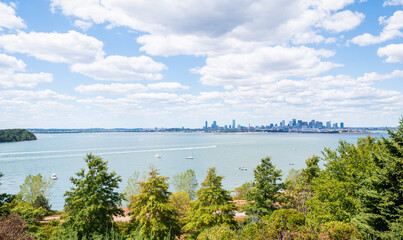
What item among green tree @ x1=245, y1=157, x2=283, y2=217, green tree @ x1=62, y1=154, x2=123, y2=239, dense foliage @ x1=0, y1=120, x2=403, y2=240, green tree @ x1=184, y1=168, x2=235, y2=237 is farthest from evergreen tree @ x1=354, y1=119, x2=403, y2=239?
green tree @ x1=62, y1=154, x2=123, y2=239

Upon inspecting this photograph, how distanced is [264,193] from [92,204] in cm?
1929

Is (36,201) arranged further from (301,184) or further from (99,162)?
(301,184)

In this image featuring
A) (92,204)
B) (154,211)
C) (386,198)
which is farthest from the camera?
(154,211)

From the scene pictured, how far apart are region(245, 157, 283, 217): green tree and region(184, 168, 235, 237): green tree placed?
19.9 feet

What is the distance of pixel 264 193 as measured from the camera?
1153 inches

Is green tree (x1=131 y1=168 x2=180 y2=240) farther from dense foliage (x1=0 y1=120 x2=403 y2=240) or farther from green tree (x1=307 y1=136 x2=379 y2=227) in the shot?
green tree (x1=307 y1=136 x2=379 y2=227)

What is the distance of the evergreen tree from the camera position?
45.3 ft

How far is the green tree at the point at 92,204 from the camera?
2020 cm

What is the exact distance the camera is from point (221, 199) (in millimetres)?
23922

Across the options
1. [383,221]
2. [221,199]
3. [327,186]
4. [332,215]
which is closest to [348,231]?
[383,221]

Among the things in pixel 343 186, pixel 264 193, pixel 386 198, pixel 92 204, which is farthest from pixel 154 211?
pixel 386 198

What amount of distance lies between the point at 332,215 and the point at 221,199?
987 centimetres

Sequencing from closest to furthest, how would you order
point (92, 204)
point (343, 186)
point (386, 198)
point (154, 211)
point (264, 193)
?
point (386, 198), point (92, 204), point (343, 186), point (154, 211), point (264, 193)

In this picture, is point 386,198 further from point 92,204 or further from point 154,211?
point 92,204
